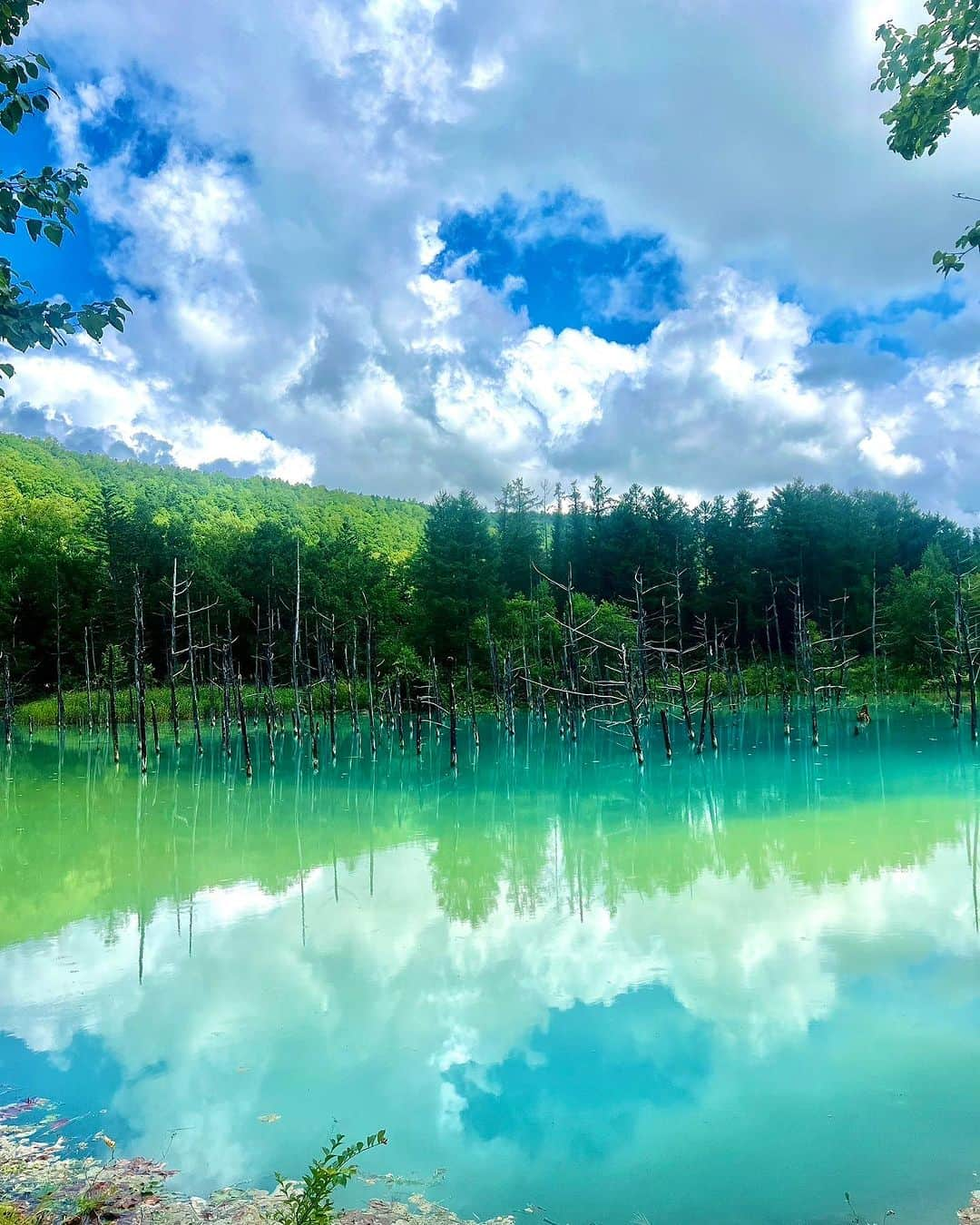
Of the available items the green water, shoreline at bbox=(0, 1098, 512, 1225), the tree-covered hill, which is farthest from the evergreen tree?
shoreline at bbox=(0, 1098, 512, 1225)

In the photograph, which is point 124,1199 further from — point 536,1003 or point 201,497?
point 201,497

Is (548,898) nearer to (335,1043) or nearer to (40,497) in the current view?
(335,1043)

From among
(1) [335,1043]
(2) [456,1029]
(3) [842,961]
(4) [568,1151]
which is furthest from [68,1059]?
(3) [842,961]

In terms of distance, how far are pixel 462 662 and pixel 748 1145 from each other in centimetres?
4652

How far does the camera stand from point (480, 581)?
51.3 metres

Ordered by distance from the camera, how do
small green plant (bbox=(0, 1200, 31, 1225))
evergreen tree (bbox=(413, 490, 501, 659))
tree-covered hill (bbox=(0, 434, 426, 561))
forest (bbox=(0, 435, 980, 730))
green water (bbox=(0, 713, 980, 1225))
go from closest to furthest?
small green plant (bbox=(0, 1200, 31, 1225))
green water (bbox=(0, 713, 980, 1225))
forest (bbox=(0, 435, 980, 730))
evergreen tree (bbox=(413, 490, 501, 659))
tree-covered hill (bbox=(0, 434, 426, 561))

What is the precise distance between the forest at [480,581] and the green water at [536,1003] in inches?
1129

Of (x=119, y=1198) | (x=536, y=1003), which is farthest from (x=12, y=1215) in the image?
(x=536, y=1003)

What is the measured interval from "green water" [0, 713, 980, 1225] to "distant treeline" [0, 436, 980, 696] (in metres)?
29.4

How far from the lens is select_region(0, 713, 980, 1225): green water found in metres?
5.04

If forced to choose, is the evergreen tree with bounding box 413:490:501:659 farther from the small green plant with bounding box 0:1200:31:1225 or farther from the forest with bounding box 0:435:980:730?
the small green plant with bounding box 0:1200:31:1225

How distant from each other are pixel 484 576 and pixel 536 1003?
44.8 metres

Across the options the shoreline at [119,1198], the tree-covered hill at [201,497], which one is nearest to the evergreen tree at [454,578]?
the tree-covered hill at [201,497]

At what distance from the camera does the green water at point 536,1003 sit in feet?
16.5
